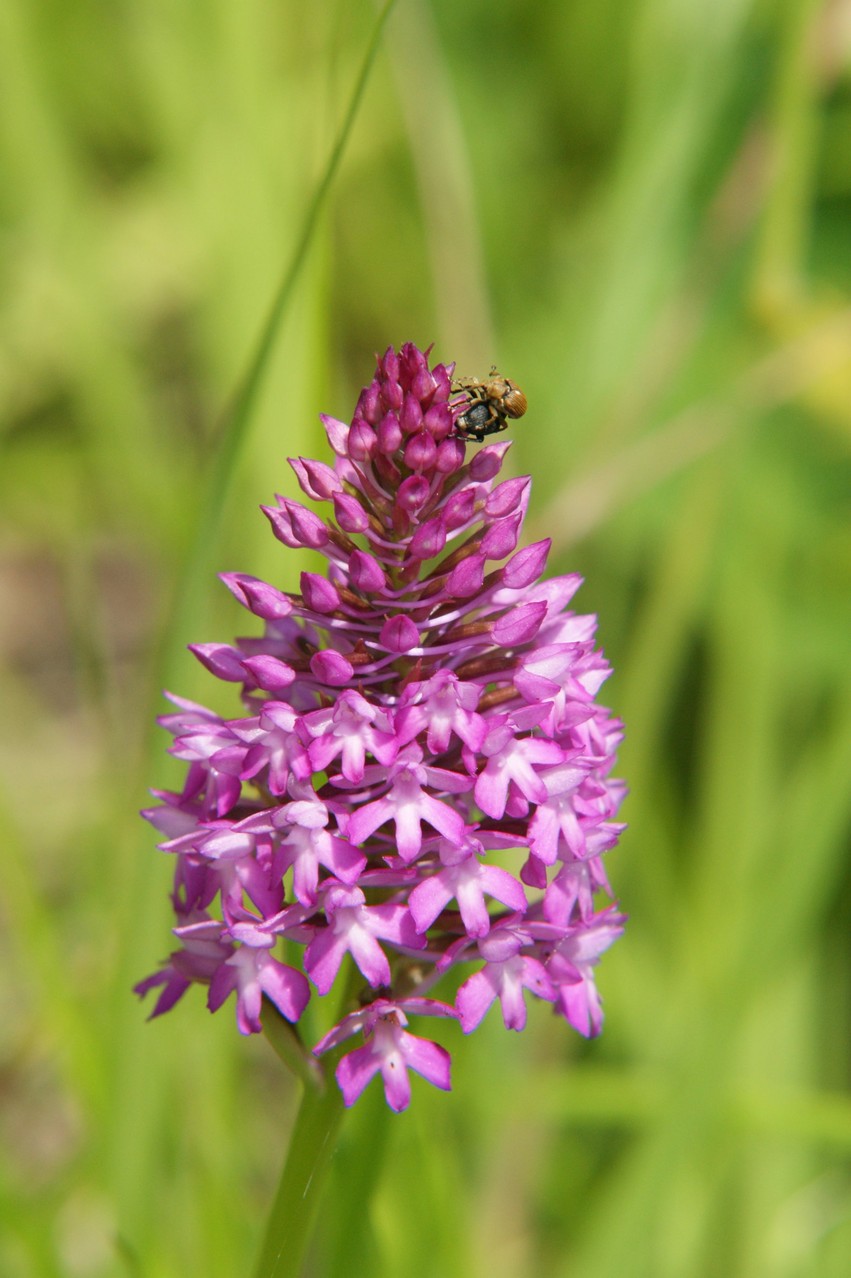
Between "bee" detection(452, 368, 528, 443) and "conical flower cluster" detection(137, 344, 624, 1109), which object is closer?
"conical flower cluster" detection(137, 344, 624, 1109)

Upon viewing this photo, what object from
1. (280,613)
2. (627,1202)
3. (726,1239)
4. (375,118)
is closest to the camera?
(280,613)

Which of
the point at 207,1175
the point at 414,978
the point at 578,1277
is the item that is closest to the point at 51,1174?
the point at 207,1175

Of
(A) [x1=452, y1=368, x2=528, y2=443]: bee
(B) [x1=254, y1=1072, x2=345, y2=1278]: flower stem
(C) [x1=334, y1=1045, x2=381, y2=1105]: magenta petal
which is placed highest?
(A) [x1=452, y1=368, x2=528, y2=443]: bee

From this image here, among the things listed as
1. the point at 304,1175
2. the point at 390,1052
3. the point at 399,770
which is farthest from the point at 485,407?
the point at 304,1175

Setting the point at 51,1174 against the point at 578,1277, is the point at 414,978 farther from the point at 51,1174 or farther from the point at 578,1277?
the point at 51,1174

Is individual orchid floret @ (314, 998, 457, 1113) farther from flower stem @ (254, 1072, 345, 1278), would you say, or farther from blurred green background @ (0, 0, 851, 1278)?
blurred green background @ (0, 0, 851, 1278)

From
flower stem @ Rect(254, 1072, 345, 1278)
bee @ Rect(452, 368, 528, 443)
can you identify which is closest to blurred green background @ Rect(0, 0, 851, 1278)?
flower stem @ Rect(254, 1072, 345, 1278)

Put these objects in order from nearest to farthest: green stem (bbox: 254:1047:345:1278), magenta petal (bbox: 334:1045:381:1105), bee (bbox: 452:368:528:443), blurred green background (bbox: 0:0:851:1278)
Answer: magenta petal (bbox: 334:1045:381:1105), green stem (bbox: 254:1047:345:1278), bee (bbox: 452:368:528:443), blurred green background (bbox: 0:0:851:1278)
